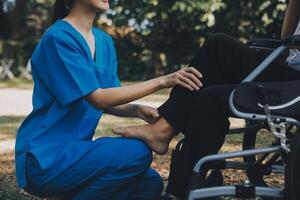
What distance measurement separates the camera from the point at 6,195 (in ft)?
13.1

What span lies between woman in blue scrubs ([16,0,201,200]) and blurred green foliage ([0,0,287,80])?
489 inches

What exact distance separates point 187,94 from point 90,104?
0.41 metres

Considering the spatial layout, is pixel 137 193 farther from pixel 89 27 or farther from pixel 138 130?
pixel 89 27

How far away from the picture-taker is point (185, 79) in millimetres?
2570

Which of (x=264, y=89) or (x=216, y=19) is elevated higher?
(x=264, y=89)

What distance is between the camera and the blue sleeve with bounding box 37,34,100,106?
8.42 ft

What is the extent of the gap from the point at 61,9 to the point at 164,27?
51.2 ft

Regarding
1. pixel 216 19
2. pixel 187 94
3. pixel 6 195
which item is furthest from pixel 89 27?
pixel 216 19

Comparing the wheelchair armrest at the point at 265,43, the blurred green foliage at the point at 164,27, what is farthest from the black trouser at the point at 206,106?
the blurred green foliage at the point at 164,27

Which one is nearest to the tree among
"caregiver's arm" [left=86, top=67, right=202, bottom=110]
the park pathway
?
the park pathway

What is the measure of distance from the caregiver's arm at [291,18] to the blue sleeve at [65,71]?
1.16 m

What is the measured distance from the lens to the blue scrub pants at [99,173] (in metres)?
2.56

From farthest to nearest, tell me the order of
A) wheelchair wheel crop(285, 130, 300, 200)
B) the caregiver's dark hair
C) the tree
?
the tree < the caregiver's dark hair < wheelchair wheel crop(285, 130, 300, 200)

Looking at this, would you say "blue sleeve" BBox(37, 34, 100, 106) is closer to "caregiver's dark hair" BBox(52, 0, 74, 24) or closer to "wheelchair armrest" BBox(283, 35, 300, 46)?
"caregiver's dark hair" BBox(52, 0, 74, 24)
